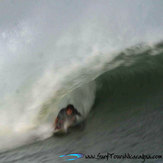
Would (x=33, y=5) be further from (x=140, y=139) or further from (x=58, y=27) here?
(x=140, y=139)

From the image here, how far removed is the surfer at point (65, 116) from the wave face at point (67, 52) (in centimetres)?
19

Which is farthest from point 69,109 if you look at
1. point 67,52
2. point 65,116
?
point 67,52

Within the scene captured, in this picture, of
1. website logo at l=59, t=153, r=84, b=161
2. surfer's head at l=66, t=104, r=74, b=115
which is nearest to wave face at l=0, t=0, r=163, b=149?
surfer's head at l=66, t=104, r=74, b=115

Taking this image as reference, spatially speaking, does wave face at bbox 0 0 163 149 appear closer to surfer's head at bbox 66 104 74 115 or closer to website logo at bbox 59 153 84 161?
surfer's head at bbox 66 104 74 115

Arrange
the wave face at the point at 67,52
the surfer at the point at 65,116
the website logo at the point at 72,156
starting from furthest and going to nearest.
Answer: the wave face at the point at 67,52
the surfer at the point at 65,116
the website logo at the point at 72,156

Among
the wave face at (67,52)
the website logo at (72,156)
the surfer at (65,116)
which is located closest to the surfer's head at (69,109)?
the surfer at (65,116)

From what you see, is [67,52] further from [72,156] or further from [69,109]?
[72,156]

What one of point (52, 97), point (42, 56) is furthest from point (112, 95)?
point (42, 56)

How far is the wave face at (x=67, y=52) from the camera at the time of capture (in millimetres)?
5508

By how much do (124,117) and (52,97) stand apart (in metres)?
1.39

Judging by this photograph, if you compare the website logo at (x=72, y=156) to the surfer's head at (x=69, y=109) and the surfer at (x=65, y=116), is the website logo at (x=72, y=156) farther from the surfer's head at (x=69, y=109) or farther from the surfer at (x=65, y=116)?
the surfer's head at (x=69, y=109)

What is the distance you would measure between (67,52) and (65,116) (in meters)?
1.57

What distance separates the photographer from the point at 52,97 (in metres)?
5.57

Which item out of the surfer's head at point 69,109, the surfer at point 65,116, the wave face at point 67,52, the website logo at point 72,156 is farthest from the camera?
the wave face at point 67,52
